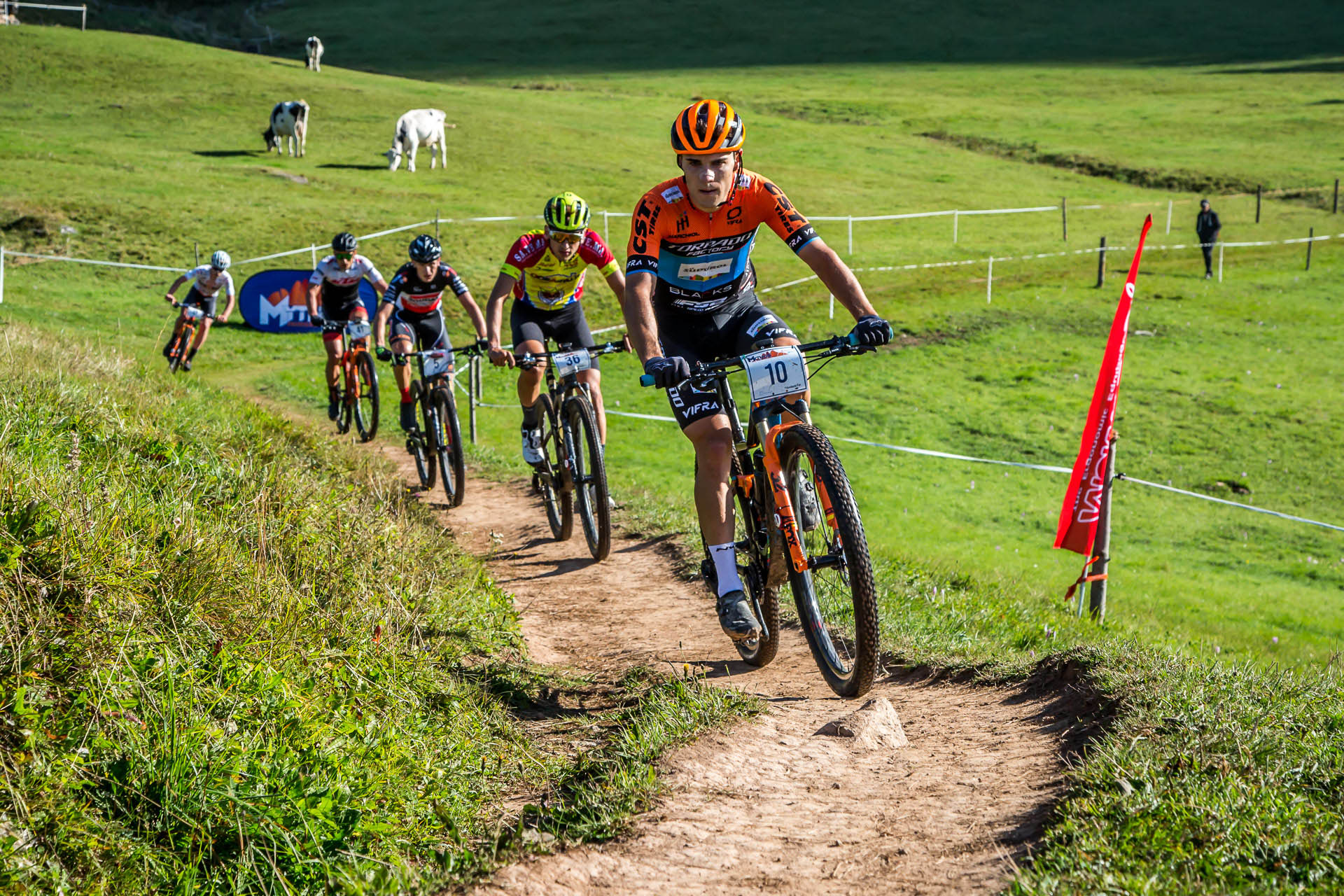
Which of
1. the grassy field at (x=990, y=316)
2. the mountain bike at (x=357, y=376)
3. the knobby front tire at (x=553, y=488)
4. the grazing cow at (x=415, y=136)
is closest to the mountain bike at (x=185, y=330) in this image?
the grassy field at (x=990, y=316)

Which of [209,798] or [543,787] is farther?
[543,787]

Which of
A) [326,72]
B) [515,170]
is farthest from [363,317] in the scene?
[326,72]

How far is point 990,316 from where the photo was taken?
26594mm

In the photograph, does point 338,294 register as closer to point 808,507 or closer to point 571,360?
point 571,360

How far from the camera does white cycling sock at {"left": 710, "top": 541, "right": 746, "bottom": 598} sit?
5.53 metres

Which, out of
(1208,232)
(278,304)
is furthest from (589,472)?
(1208,232)

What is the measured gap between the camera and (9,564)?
4.06 metres

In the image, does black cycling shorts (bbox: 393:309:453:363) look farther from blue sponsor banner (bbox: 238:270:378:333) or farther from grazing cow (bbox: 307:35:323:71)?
grazing cow (bbox: 307:35:323:71)

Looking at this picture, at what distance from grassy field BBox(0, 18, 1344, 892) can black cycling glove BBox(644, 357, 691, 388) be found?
7.34 feet

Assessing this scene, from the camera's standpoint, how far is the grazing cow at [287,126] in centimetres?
3966

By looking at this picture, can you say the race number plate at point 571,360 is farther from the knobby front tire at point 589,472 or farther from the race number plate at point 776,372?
the race number plate at point 776,372

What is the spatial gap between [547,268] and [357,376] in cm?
534

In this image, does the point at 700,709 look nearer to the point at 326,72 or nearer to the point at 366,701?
the point at 366,701

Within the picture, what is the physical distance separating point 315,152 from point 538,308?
35689mm
